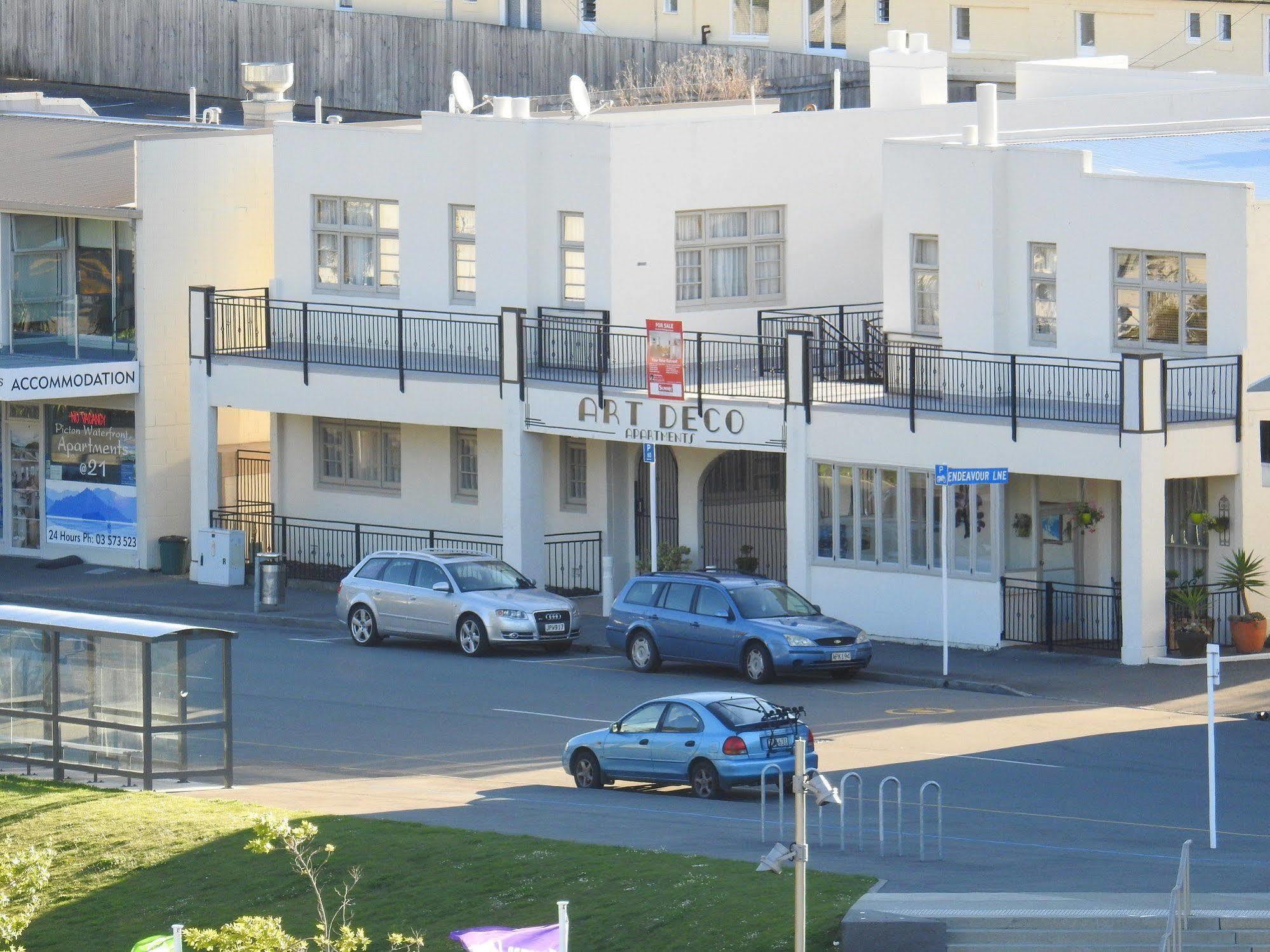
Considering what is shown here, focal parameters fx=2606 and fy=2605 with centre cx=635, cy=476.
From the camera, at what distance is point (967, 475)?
33562 millimetres

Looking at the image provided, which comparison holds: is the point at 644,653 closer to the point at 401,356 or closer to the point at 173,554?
the point at 401,356

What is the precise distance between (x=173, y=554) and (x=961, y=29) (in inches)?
1237

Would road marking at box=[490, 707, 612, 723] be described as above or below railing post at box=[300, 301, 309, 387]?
below

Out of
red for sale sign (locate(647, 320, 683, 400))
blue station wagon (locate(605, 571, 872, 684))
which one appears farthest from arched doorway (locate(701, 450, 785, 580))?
blue station wagon (locate(605, 571, 872, 684))

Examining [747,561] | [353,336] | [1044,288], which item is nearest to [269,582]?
[353,336]

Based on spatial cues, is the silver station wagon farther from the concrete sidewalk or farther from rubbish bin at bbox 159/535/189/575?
rubbish bin at bbox 159/535/189/575

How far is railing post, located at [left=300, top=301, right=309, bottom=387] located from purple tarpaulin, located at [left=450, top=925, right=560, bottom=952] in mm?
25676

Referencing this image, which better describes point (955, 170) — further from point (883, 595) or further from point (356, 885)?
Result: point (356, 885)

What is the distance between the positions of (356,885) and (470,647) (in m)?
14.3

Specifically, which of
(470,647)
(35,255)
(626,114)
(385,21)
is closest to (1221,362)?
(470,647)

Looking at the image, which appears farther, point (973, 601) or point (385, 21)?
point (385, 21)

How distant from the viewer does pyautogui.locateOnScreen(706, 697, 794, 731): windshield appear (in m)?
25.7

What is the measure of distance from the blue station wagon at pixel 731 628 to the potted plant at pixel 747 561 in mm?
4076

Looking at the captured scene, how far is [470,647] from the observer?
36.1 metres
